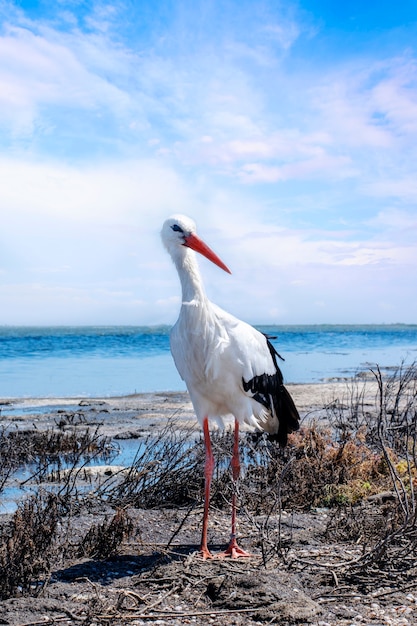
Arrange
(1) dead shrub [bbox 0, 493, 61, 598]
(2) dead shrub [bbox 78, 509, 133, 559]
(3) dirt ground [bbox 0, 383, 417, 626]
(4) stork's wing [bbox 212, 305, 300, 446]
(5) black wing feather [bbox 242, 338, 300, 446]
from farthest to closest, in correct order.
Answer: (5) black wing feather [bbox 242, 338, 300, 446] → (4) stork's wing [bbox 212, 305, 300, 446] → (2) dead shrub [bbox 78, 509, 133, 559] → (1) dead shrub [bbox 0, 493, 61, 598] → (3) dirt ground [bbox 0, 383, 417, 626]

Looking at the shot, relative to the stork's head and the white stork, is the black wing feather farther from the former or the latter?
the stork's head

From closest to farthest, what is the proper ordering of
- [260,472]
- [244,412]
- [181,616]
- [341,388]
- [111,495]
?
[181,616]
[244,412]
[111,495]
[260,472]
[341,388]

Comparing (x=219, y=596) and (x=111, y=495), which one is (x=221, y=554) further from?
(x=111, y=495)

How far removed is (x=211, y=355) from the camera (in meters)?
5.55

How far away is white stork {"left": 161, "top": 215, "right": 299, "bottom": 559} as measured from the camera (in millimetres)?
5559

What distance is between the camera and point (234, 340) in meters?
5.68

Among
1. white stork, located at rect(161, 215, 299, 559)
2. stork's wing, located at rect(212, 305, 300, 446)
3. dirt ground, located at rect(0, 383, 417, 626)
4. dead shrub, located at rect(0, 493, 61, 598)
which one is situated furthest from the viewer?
stork's wing, located at rect(212, 305, 300, 446)

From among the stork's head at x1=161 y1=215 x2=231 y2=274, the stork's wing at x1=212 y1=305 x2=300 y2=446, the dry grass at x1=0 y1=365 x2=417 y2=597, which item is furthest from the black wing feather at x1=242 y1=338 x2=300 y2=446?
the stork's head at x1=161 y1=215 x2=231 y2=274

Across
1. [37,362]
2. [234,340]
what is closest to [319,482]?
[234,340]

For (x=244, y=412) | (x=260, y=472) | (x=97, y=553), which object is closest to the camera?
(x=97, y=553)

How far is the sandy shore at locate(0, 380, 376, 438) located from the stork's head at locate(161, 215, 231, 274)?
662 centimetres

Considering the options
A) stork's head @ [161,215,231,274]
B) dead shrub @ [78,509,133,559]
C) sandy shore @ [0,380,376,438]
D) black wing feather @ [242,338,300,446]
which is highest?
stork's head @ [161,215,231,274]

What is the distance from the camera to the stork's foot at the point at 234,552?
5.43 metres

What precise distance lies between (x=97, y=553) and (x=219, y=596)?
1257 mm
